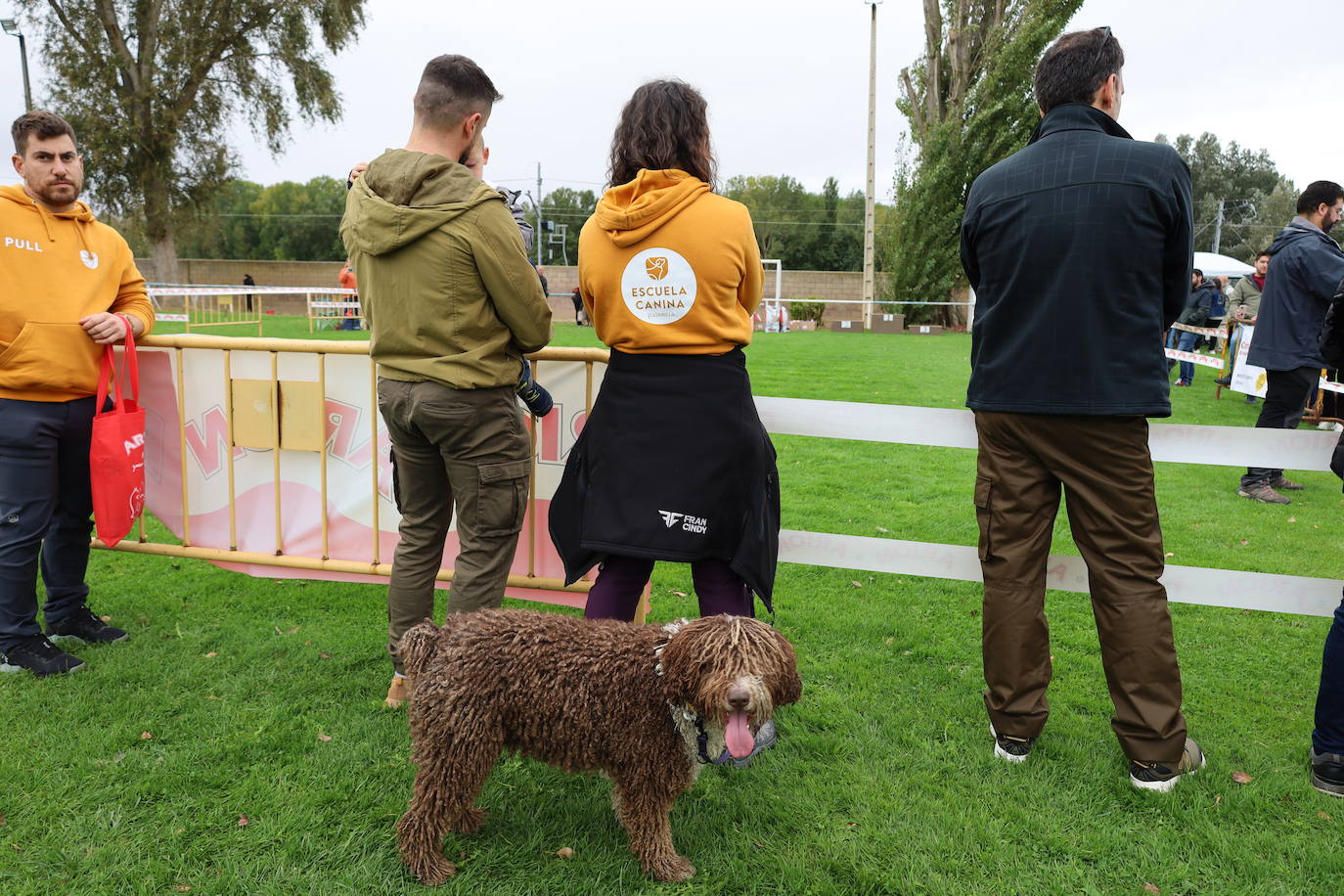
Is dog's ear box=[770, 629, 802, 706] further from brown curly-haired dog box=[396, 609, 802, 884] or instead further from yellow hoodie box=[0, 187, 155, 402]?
yellow hoodie box=[0, 187, 155, 402]

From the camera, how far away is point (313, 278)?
49219 millimetres

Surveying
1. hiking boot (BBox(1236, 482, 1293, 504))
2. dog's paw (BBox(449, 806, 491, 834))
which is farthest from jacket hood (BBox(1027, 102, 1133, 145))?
hiking boot (BBox(1236, 482, 1293, 504))

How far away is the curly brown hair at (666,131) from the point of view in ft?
8.72

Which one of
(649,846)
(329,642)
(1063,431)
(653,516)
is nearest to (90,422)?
(329,642)

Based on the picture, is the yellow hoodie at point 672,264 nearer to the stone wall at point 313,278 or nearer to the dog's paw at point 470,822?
the dog's paw at point 470,822

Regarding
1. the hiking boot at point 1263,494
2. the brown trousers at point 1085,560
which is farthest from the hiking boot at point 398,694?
the hiking boot at point 1263,494

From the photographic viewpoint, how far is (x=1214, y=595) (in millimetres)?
3496

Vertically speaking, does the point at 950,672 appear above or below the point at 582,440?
below

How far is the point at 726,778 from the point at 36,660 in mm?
3029

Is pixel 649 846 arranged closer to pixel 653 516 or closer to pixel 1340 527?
pixel 653 516

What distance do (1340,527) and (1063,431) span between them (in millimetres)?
5302

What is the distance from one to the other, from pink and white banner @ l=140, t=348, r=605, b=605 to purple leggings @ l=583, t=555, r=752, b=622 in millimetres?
1213

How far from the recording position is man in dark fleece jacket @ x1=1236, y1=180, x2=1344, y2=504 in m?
6.58

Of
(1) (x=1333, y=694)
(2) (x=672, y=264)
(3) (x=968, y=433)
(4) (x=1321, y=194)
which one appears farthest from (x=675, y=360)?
(4) (x=1321, y=194)
